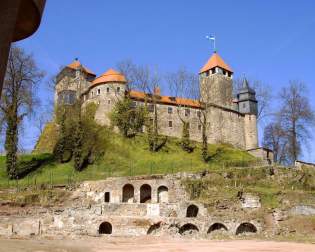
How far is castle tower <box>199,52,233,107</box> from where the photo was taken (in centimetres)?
6362

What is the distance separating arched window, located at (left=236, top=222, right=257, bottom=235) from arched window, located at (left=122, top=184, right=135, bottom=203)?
1039 centimetres

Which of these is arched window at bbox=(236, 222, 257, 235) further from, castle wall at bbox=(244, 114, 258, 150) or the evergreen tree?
castle wall at bbox=(244, 114, 258, 150)

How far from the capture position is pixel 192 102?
63.0 m

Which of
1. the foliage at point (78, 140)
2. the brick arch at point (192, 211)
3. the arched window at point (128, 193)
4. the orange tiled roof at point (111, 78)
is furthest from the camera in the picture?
the orange tiled roof at point (111, 78)

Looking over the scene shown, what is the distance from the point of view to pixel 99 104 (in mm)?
56031

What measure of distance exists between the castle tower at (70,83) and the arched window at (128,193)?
66.2ft

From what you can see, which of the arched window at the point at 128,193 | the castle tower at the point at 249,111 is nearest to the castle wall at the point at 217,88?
the castle tower at the point at 249,111

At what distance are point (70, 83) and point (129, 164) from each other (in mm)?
17859

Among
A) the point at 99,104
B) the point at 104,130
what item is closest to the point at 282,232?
the point at 104,130

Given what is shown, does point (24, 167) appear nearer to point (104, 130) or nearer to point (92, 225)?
point (104, 130)

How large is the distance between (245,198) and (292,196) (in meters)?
4.15

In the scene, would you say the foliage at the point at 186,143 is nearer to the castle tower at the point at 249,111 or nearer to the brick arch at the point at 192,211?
the castle tower at the point at 249,111

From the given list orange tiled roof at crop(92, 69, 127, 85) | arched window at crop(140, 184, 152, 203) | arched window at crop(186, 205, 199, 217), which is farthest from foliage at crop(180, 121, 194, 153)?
arched window at crop(186, 205, 199, 217)

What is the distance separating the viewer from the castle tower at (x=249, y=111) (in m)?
63.5
